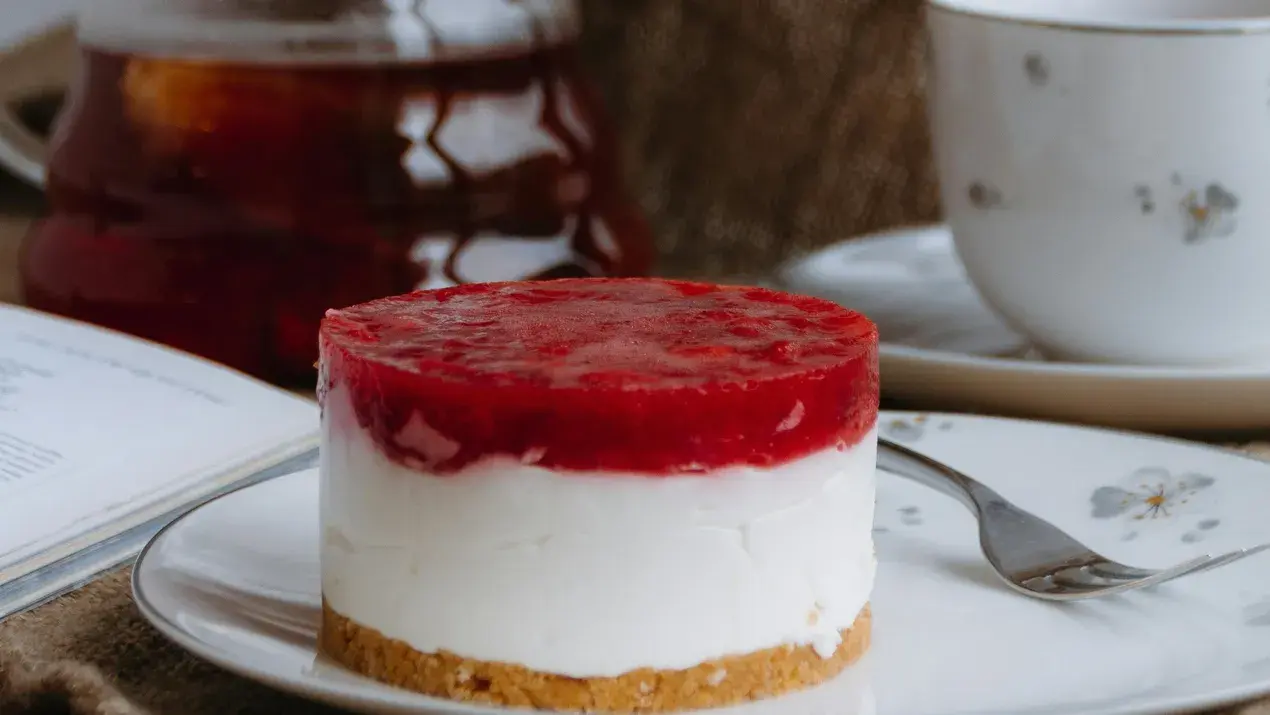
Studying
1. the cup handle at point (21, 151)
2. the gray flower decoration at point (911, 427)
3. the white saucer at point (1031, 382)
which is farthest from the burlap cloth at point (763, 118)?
the gray flower decoration at point (911, 427)

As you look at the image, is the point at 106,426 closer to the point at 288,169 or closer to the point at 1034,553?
the point at 288,169

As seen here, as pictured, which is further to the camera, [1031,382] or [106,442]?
[1031,382]

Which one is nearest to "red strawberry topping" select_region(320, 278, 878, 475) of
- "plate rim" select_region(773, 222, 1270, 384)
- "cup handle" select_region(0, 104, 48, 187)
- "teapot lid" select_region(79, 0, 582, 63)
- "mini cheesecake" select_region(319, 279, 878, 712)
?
"mini cheesecake" select_region(319, 279, 878, 712)

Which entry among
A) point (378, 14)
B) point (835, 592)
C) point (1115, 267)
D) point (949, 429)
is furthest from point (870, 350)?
point (378, 14)

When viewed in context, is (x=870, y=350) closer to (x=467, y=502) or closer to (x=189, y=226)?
(x=467, y=502)

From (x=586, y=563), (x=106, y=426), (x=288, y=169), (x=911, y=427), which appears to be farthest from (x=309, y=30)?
(x=586, y=563)

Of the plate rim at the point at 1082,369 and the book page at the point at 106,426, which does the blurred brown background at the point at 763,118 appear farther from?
the book page at the point at 106,426
